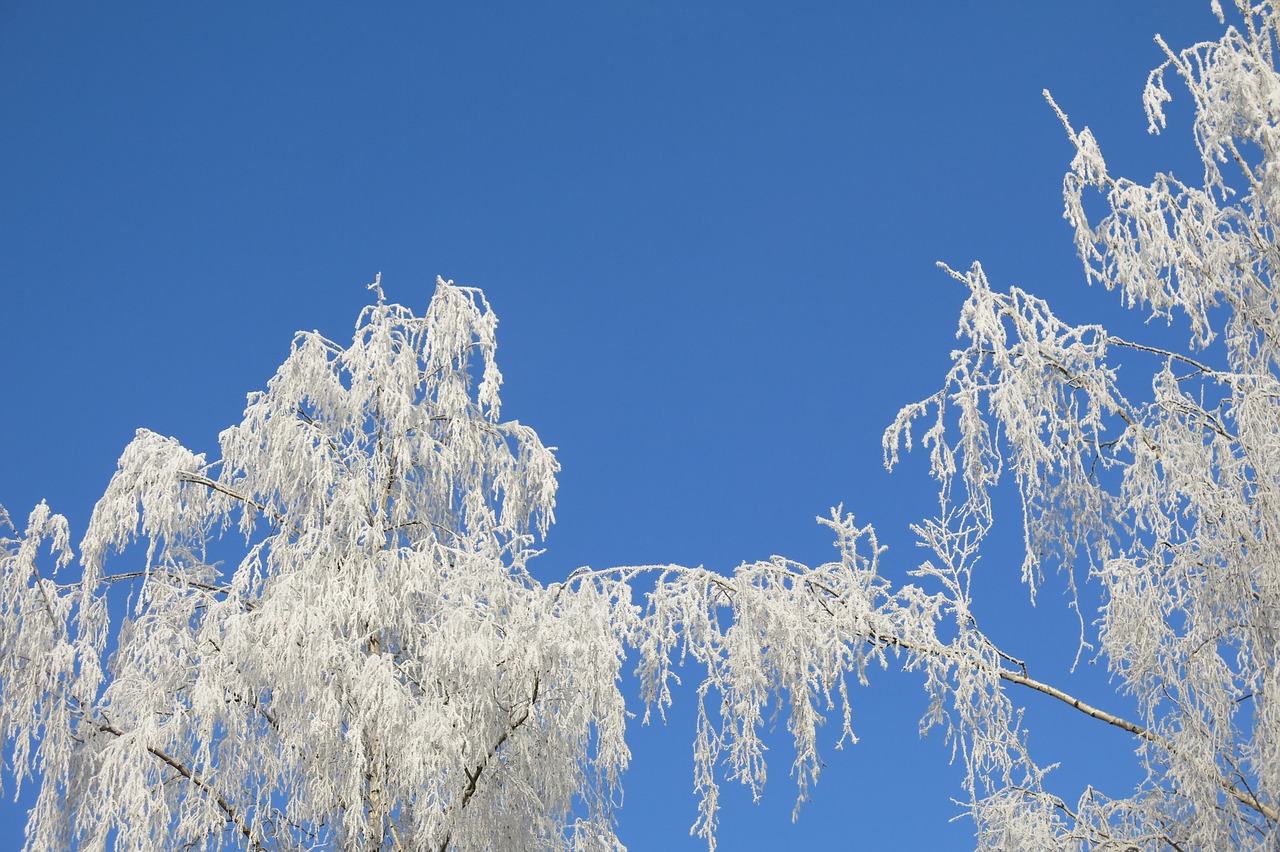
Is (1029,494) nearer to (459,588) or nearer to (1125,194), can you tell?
(1125,194)

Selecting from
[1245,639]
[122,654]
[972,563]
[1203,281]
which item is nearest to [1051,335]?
[1203,281]

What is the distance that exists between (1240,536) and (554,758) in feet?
8.80

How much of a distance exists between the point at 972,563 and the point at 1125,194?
1435 millimetres

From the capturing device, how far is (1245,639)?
414 centimetres

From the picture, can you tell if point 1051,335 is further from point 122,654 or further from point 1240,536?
point 122,654

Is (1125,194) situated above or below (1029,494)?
above

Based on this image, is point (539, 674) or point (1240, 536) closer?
point (1240, 536)

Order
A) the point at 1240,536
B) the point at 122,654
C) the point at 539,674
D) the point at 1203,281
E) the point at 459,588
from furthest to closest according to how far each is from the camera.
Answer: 1. the point at 122,654
2. the point at 459,588
3. the point at 539,674
4. the point at 1203,281
5. the point at 1240,536

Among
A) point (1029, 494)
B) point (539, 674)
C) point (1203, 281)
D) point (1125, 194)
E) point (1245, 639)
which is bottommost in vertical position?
point (1245, 639)

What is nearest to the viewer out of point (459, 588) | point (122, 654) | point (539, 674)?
point (539, 674)

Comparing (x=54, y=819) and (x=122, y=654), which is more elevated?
(x=122, y=654)

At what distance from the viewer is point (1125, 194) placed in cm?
453

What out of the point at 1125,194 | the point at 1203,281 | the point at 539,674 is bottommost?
the point at 539,674

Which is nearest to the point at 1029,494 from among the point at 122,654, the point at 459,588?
the point at 459,588
